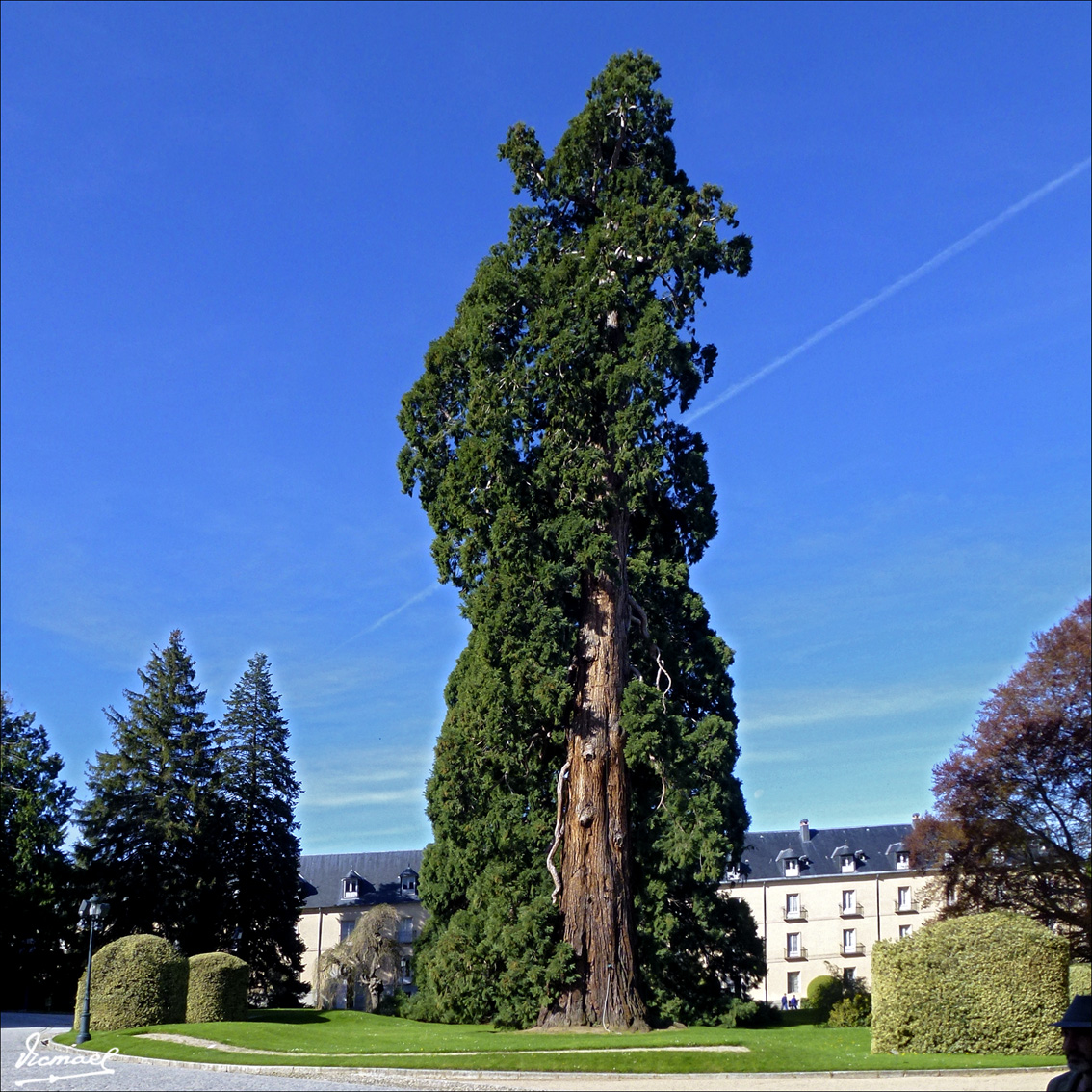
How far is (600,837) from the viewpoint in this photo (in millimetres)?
22641

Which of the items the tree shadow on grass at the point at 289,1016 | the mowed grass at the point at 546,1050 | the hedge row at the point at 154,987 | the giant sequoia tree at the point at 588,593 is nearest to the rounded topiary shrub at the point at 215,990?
the hedge row at the point at 154,987

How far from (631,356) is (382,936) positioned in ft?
90.7

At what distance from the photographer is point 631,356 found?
24.3 meters

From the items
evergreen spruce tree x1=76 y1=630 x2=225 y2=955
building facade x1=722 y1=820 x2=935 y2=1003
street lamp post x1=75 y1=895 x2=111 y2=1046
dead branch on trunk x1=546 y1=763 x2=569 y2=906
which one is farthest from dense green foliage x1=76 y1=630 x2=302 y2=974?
building facade x1=722 y1=820 x2=935 y2=1003

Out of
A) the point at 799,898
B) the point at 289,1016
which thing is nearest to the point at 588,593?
the point at 289,1016

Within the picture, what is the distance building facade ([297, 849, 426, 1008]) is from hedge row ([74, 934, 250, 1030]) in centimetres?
2794

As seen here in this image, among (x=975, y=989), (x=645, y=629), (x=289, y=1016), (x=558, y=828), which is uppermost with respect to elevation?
(x=645, y=629)

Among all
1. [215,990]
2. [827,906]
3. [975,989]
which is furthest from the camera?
[827,906]

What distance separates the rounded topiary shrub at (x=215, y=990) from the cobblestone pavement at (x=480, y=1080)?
1131cm

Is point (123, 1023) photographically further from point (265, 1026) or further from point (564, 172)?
point (564, 172)

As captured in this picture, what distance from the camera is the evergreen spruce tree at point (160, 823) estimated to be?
39219 mm

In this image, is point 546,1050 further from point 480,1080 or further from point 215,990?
→ point 215,990

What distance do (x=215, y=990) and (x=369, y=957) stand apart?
14299mm

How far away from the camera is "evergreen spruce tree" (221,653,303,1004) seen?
133 ft
